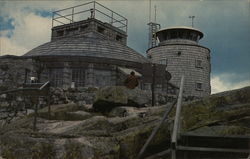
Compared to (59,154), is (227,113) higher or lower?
higher

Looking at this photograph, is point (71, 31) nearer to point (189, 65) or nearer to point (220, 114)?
point (189, 65)

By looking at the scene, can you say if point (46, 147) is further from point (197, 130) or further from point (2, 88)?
point (2, 88)

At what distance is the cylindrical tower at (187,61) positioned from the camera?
3597 cm

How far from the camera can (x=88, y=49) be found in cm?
2442

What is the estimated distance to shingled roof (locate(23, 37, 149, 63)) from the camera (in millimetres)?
23641

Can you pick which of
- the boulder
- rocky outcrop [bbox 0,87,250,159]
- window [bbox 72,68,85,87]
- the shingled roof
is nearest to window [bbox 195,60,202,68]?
the shingled roof

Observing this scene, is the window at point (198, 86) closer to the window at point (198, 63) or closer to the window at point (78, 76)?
the window at point (198, 63)

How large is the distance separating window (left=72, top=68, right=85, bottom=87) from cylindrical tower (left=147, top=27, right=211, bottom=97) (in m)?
15.5

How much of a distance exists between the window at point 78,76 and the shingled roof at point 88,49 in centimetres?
133

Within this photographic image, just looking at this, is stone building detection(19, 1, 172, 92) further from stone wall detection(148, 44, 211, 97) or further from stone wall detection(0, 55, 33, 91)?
stone wall detection(148, 44, 211, 97)

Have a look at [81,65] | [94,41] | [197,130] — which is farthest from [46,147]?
[94,41]

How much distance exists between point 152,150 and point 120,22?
96.1 ft

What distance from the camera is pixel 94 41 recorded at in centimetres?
2659

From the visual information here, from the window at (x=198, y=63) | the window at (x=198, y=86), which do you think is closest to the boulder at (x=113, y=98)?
the window at (x=198, y=86)
